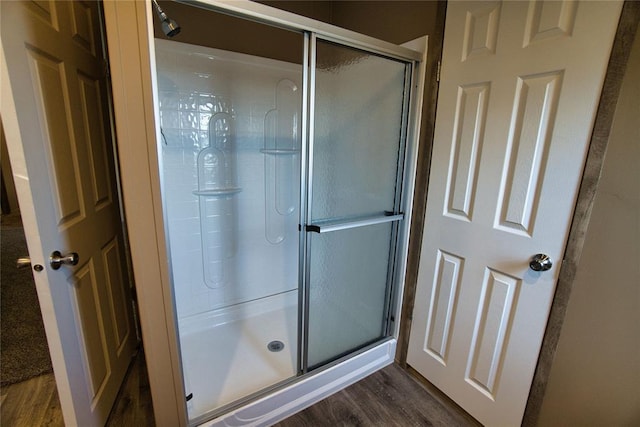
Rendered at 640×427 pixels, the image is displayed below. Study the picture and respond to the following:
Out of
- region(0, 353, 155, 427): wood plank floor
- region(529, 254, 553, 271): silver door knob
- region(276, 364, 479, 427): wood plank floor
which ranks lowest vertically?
region(276, 364, 479, 427): wood plank floor

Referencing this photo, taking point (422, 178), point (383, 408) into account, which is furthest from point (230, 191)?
point (383, 408)

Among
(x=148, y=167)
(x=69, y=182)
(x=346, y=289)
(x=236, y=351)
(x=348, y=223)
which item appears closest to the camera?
(x=148, y=167)

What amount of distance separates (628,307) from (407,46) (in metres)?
1.46

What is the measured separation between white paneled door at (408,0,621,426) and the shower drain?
3.09ft

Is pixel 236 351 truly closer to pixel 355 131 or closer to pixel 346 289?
pixel 346 289

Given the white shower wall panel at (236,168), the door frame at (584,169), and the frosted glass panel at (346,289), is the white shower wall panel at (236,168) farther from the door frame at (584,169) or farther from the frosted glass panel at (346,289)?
the door frame at (584,169)

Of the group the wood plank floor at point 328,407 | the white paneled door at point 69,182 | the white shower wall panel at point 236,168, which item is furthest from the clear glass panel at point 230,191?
the white paneled door at point 69,182

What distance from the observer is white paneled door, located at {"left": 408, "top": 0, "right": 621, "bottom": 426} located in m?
1.05

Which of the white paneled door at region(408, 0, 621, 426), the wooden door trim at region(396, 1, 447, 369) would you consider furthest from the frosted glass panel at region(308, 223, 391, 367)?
the white paneled door at region(408, 0, 621, 426)

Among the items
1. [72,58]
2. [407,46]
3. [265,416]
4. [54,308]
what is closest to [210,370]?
[265,416]

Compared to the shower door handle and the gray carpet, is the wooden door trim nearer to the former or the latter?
the shower door handle

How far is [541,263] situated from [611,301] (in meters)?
0.22

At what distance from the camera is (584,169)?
3.38ft

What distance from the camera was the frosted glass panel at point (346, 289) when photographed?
156 centimetres
